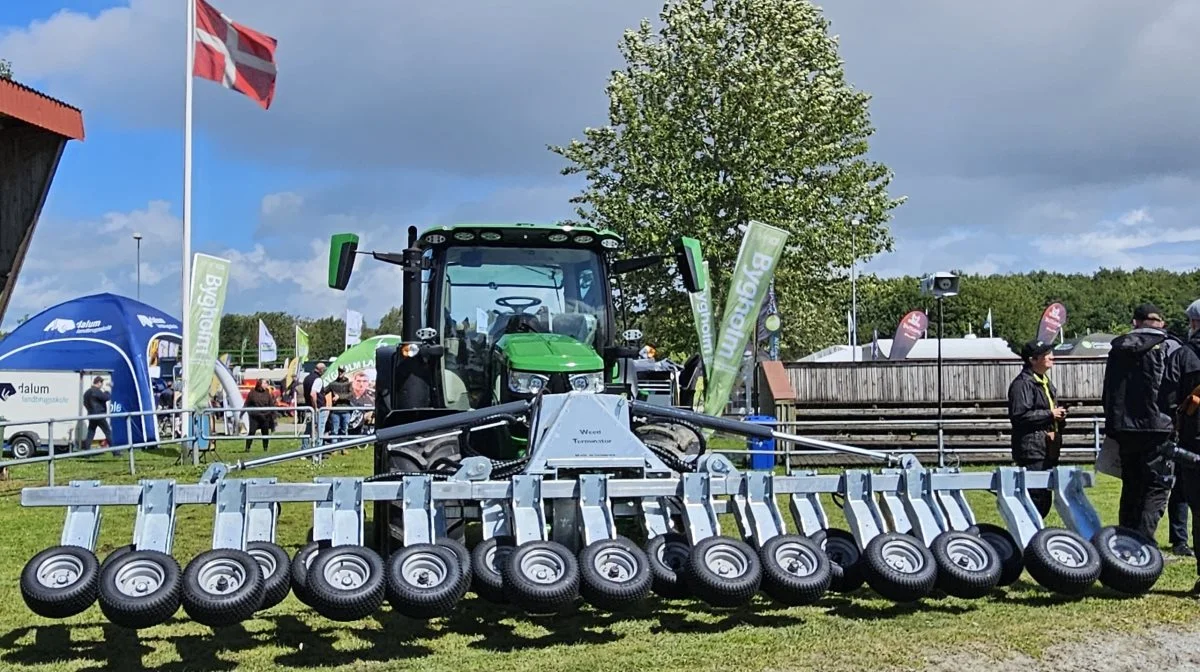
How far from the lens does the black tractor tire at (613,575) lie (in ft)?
17.8

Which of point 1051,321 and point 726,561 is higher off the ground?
point 1051,321

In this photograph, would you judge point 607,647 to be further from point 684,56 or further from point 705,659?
point 684,56

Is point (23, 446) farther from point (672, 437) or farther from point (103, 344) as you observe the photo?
point (672, 437)

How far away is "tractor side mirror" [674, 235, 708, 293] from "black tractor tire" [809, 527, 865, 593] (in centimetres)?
258

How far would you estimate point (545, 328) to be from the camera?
8570 mm

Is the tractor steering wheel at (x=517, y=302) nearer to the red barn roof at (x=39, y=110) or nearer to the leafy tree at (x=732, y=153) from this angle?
the red barn roof at (x=39, y=110)

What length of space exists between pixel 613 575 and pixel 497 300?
361 cm

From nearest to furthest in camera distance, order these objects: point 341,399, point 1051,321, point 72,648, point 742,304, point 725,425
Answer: point 72,648, point 725,425, point 742,304, point 341,399, point 1051,321

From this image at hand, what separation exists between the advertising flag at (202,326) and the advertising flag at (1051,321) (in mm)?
24770

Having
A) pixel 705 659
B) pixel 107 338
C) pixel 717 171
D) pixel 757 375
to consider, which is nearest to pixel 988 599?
pixel 705 659

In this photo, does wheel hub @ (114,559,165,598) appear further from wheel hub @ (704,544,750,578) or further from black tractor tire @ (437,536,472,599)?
wheel hub @ (704,544,750,578)

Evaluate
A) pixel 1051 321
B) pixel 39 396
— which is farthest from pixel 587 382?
pixel 1051 321

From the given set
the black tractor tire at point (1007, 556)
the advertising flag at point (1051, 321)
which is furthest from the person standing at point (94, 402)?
the advertising flag at point (1051, 321)

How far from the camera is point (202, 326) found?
18.9 metres
